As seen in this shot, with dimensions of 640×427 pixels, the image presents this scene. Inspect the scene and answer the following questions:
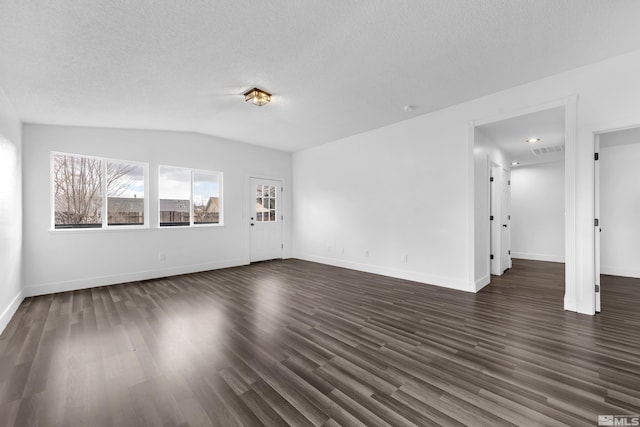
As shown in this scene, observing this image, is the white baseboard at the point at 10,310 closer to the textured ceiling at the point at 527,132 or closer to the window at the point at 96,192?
the window at the point at 96,192

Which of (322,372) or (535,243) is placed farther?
(535,243)

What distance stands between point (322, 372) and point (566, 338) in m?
2.34

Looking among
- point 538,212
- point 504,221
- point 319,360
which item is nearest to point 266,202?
point 319,360

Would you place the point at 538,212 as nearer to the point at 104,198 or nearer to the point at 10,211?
the point at 104,198

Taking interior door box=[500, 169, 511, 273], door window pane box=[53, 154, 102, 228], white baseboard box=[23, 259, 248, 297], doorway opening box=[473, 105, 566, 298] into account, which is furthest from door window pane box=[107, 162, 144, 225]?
interior door box=[500, 169, 511, 273]

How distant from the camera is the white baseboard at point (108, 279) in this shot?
3908mm

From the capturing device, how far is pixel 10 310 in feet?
10.0

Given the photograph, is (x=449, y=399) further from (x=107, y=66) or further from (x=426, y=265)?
(x=107, y=66)

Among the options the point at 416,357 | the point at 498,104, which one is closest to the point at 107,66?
the point at 416,357

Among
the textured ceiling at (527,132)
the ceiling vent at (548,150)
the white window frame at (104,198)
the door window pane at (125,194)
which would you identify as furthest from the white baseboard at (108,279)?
the ceiling vent at (548,150)

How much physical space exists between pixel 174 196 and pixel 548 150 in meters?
7.84

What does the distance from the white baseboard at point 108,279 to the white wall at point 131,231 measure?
1cm

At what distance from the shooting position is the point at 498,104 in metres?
3.63

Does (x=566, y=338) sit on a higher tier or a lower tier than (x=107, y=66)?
lower
